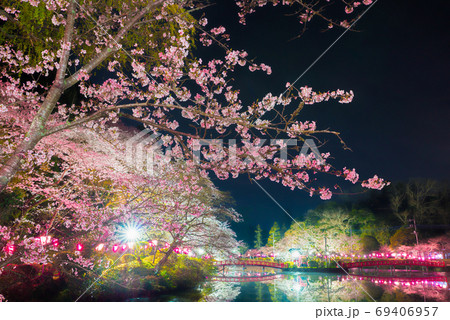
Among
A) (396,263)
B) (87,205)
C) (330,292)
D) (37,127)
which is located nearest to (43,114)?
(37,127)

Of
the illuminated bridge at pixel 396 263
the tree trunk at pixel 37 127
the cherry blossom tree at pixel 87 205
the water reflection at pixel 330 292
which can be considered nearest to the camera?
the tree trunk at pixel 37 127

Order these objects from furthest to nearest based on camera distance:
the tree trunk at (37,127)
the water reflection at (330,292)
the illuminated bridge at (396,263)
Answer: the illuminated bridge at (396,263), the water reflection at (330,292), the tree trunk at (37,127)

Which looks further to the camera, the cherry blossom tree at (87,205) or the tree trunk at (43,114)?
the cherry blossom tree at (87,205)

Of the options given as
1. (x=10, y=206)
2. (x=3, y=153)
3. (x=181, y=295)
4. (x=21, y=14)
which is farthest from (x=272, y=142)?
(x=181, y=295)

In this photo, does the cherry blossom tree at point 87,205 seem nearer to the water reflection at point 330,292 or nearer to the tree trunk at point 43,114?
the tree trunk at point 43,114

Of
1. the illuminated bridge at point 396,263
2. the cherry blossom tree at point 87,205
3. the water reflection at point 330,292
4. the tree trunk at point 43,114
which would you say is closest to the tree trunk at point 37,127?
the tree trunk at point 43,114

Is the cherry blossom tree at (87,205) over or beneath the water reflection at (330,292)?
over

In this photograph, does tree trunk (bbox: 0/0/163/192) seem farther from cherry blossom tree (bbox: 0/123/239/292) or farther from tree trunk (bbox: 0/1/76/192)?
cherry blossom tree (bbox: 0/123/239/292)

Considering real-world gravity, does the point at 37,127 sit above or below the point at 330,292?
above

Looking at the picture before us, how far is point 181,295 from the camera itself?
13.6m

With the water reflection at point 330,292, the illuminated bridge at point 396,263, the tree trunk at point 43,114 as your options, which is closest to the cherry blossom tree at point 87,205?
the tree trunk at point 43,114

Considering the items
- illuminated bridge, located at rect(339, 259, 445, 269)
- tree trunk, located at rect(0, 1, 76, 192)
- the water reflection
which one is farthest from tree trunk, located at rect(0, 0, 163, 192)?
illuminated bridge, located at rect(339, 259, 445, 269)

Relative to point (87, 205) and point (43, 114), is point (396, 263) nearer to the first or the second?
point (87, 205)

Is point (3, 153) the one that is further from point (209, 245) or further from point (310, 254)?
point (310, 254)
